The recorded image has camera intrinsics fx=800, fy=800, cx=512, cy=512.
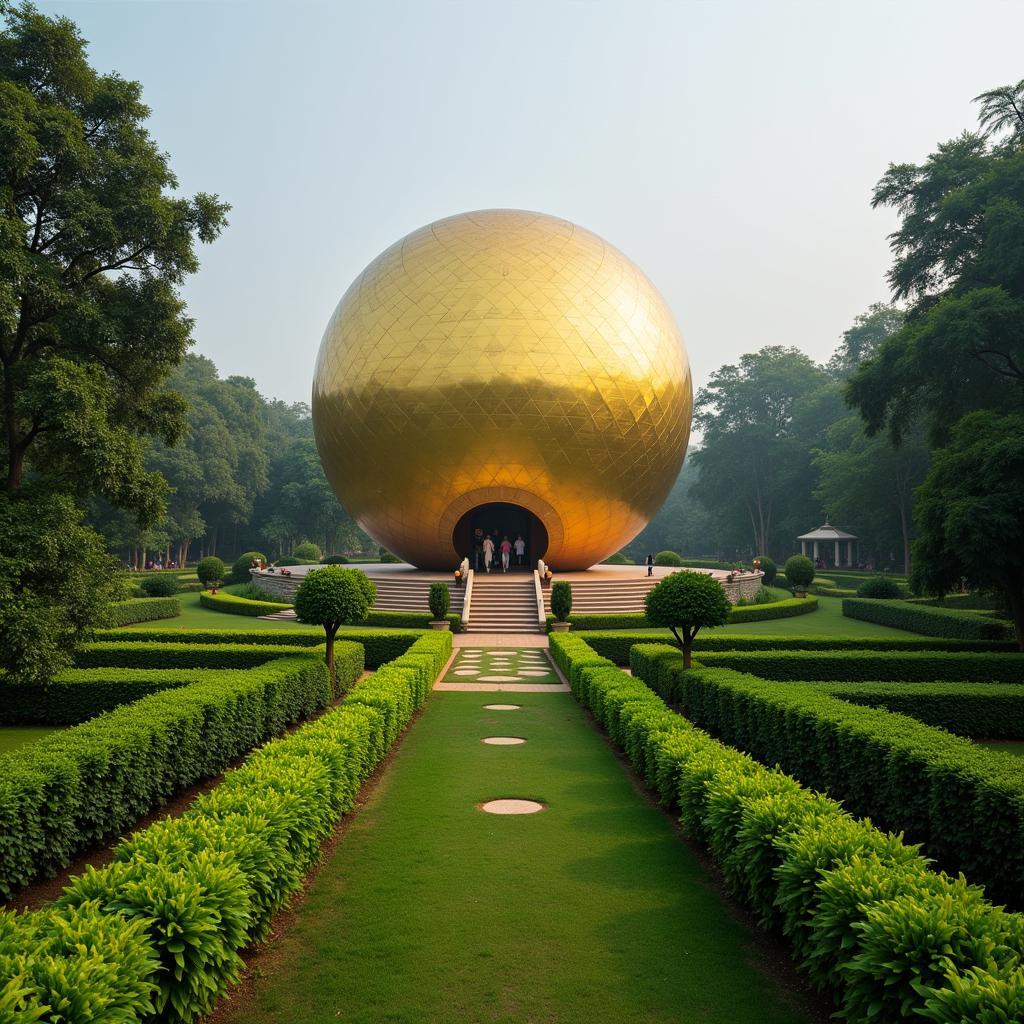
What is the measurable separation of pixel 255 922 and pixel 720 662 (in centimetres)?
1138

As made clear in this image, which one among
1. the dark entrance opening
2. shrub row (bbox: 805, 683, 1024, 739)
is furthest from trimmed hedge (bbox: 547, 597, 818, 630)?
the dark entrance opening

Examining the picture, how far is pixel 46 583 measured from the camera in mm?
12289

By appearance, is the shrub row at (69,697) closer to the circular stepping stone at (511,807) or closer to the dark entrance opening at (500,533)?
the circular stepping stone at (511,807)

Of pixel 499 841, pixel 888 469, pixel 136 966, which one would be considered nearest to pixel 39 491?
pixel 499 841

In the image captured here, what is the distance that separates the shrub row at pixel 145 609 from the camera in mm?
25609

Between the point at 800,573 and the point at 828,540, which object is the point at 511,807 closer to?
the point at 800,573

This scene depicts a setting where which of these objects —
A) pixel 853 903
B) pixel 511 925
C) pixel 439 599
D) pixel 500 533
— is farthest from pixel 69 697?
pixel 500 533

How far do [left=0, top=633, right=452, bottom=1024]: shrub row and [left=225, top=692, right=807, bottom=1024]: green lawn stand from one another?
448mm

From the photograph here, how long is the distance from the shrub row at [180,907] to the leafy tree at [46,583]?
21.2ft

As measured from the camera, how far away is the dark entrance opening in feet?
104

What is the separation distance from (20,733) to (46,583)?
222cm

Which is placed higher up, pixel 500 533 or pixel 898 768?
pixel 500 533

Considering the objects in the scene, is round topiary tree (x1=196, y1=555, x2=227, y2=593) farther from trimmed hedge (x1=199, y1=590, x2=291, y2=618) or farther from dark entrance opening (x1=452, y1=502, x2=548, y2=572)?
dark entrance opening (x1=452, y1=502, x2=548, y2=572)

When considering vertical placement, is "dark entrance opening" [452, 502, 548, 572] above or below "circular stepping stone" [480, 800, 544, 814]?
above
